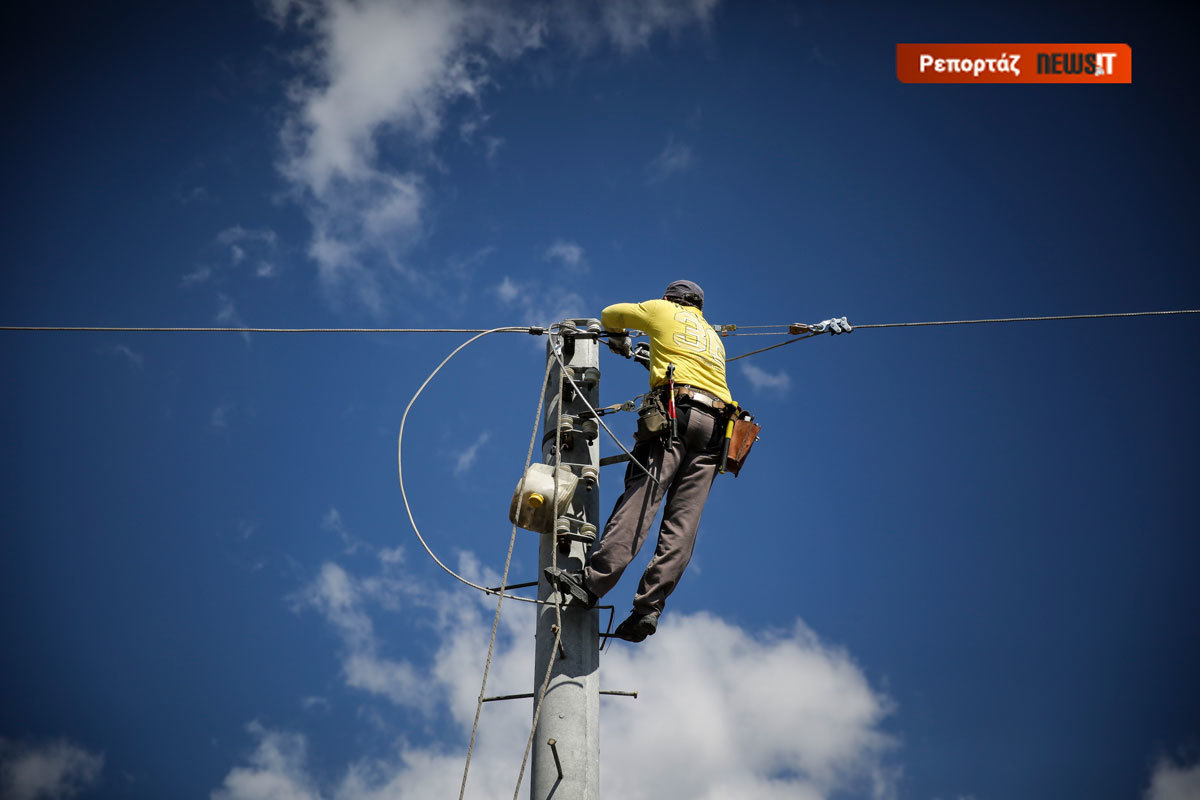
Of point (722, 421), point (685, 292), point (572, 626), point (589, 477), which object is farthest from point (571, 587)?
point (685, 292)

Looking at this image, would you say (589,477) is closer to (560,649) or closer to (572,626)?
(572,626)

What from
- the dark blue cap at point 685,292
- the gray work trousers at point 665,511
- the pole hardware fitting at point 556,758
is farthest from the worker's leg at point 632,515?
the dark blue cap at point 685,292

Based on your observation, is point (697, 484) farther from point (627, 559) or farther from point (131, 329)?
point (131, 329)

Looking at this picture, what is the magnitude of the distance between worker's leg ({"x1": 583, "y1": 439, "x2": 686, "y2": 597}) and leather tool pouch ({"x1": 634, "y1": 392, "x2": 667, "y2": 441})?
0.08 metres

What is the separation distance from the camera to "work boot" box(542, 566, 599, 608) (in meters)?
5.22

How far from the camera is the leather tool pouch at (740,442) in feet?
19.4

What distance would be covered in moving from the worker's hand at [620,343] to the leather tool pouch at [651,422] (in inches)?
27.9

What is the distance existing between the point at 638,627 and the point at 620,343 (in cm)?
199

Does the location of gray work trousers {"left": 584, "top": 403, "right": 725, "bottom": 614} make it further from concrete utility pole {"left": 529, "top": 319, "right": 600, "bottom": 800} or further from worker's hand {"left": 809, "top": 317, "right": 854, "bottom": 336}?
worker's hand {"left": 809, "top": 317, "right": 854, "bottom": 336}

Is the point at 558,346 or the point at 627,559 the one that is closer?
the point at 627,559

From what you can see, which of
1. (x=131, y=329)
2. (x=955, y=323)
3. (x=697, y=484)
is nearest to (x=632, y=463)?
(x=697, y=484)

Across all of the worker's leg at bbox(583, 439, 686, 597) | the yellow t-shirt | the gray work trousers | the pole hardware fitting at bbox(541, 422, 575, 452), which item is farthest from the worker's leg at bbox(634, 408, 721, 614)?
the pole hardware fitting at bbox(541, 422, 575, 452)

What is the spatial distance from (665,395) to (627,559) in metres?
1.10

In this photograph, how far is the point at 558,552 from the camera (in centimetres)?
554
